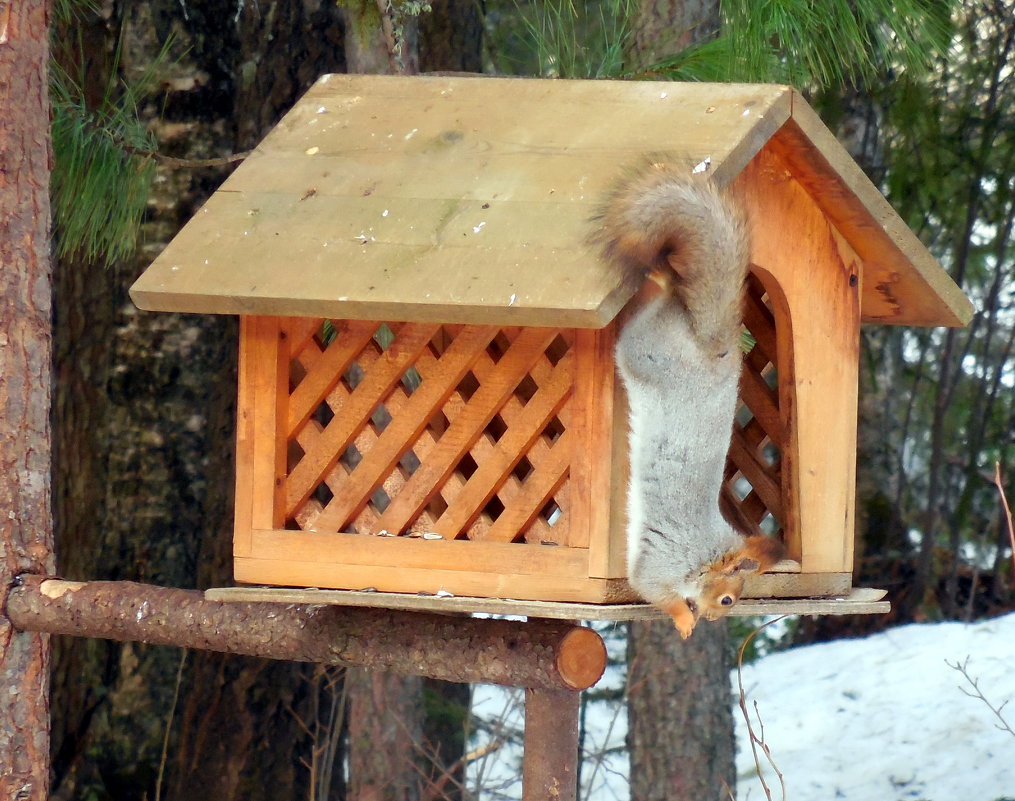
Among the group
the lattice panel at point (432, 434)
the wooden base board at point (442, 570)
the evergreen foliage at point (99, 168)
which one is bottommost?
the wooden base board at point (442, 570)

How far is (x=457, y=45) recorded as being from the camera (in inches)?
192

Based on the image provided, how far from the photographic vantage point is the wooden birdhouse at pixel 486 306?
78.2 inches

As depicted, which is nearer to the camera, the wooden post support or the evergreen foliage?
the wooden post support

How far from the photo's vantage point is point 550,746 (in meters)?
2.16

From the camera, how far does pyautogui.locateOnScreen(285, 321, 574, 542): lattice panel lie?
208 cm

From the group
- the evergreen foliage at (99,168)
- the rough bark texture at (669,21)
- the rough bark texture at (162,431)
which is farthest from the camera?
the rough bark texture at (162,431)

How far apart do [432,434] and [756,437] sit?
682mm

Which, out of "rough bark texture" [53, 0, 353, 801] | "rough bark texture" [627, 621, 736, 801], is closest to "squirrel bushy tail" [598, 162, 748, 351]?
"rough bark texture" [627, 621, 736, 801]

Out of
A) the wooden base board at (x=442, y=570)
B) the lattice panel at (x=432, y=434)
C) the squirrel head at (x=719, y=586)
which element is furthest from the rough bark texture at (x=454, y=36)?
the squirrel head at (x=719, y=586)

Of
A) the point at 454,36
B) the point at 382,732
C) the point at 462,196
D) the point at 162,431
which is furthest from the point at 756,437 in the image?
the point at 454,36

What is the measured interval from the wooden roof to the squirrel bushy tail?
0.05 metres

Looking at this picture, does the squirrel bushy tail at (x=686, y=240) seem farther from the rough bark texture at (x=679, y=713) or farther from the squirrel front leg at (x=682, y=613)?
the rough bark texture at (x=679, y=713)

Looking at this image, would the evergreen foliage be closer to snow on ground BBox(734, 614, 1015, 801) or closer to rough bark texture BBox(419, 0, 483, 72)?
rough bark texture BBox(419, 0, 483, 72)

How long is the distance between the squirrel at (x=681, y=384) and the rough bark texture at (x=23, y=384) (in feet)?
4.43
